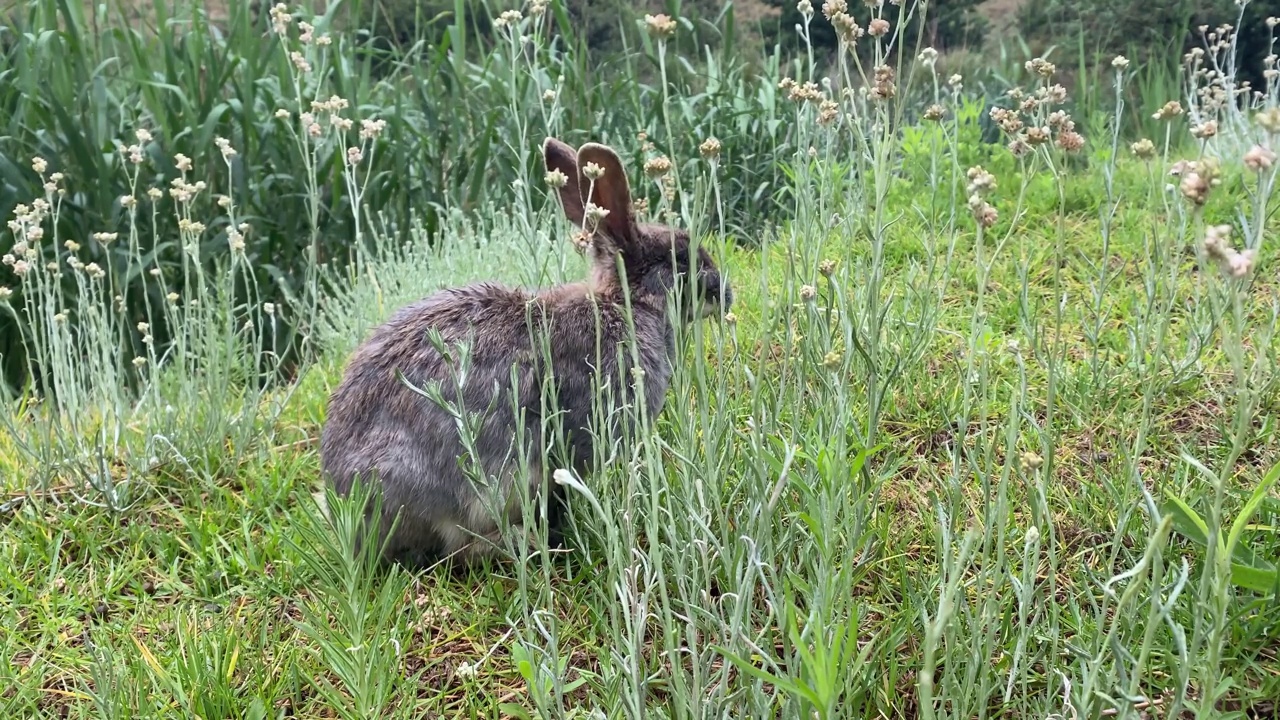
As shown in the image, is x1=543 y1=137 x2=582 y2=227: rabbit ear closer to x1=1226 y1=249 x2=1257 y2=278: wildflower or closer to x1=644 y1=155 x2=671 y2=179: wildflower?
x1=644 y1=155 x2=671 y2=179: wildflower

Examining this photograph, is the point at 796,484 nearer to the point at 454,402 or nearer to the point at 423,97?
the point at 454,402

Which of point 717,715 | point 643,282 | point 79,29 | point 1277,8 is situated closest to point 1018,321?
point 643,282

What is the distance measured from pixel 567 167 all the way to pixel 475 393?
736mm

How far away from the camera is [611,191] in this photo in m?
2.61

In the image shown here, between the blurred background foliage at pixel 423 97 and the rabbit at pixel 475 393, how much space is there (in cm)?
271

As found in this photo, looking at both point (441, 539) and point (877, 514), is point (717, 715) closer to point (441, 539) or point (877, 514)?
point (877, 514)

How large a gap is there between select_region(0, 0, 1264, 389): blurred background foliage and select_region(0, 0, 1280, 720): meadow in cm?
11

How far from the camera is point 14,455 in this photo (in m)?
3.35

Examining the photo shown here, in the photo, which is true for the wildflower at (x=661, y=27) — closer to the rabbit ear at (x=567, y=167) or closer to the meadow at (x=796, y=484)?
the meadow at (x=796, y=484)

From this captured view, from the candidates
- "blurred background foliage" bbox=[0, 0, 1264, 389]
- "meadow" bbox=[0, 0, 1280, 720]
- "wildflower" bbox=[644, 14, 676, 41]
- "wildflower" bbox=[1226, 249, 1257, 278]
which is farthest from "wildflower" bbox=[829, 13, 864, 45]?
"blurred background foliage" bbox=[0, 0, 1264, 389]

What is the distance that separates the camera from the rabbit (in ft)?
7.78

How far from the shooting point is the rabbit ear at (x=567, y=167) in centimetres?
260

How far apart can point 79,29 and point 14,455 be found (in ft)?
12.8

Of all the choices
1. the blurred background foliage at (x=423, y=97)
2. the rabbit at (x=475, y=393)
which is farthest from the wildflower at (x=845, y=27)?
the blurred background foliage at (x=423, y=97)
